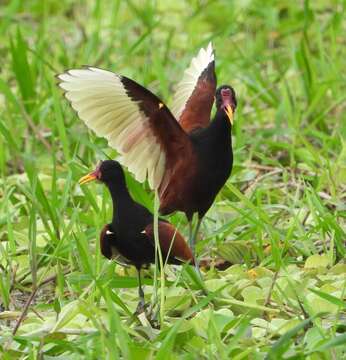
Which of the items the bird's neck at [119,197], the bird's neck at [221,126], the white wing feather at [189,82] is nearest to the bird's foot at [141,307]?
the bird's neck at [119,197]

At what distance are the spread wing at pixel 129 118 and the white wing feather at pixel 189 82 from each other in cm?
62

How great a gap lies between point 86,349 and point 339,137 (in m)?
2.50

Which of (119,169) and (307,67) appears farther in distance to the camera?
(307,67)

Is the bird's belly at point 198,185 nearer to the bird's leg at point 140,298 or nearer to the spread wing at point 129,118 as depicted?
the spread wing at point 129,118

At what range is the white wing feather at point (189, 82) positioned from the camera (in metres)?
5.07

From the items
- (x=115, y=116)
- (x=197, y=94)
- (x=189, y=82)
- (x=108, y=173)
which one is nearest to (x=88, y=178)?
(x=108, y=173)

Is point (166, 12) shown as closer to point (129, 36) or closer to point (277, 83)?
point (129, 36)

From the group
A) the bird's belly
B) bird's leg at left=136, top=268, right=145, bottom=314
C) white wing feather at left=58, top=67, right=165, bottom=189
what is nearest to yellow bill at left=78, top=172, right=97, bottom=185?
white wing feather at left=58, top=67, right=165, bottom=189

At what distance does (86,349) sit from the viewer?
3.41 metres

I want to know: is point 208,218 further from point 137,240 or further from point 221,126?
point 137,240

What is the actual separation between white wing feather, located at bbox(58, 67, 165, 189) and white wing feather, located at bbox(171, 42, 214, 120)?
2.12 feet

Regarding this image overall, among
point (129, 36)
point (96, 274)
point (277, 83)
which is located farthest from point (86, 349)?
point (129, 36)

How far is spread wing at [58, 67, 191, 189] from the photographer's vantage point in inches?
164

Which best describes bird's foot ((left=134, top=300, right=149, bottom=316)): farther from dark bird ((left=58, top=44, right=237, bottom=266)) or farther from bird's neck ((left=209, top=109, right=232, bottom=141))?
bird's neck ((left=209, top=109, right=232, bottom=141))
